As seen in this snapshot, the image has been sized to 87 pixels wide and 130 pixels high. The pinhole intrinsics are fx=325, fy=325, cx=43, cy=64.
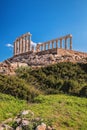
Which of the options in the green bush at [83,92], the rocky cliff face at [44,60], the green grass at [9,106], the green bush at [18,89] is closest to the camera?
the green grass at [9,106]

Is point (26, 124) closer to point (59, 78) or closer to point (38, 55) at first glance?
point (59, 78)

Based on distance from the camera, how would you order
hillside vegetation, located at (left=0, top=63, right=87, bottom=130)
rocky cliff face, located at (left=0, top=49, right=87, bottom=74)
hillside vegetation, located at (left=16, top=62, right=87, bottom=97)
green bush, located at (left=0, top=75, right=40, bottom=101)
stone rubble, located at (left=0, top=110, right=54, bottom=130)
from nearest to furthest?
stone rubble, located at (left=0, top=110, right=54, bottom=130)
hillside vegetation, located at (left=0, top=63, right=87, bottom=130)
green bush, located at (left=0, top=75, right=40, bottom=101)
hillside vegetation, located at (left=16, top=62, right=87, bottom=97)
rocky cliff face, located at (left=0, top=49, right=87, bottom=74)

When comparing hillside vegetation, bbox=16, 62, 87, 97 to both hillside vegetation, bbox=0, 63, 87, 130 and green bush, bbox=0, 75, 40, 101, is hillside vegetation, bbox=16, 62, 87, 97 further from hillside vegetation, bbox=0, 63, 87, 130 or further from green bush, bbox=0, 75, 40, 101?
green bush, bbox=0, 75, 40, 101

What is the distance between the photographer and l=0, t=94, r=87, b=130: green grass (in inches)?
641

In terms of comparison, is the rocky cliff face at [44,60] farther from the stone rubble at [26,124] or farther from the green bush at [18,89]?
the stone rubble at [26,124]

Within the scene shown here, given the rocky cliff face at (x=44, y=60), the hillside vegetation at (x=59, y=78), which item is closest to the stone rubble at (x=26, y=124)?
the hillside vegetation at (x=59, y=78)

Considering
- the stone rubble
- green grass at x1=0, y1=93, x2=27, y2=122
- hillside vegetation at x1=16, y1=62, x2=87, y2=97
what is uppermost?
hillside vegetation at x1=16, y1=62, x2=87, y2=97

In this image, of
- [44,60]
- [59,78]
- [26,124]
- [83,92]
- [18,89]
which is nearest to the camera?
[26,124]

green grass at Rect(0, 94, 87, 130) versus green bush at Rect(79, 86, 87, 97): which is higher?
green bush at Rect(79, 86, 87, 97)

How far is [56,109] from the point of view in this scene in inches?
709

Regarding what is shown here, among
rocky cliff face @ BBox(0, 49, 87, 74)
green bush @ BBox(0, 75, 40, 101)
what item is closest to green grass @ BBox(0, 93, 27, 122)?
green bush @ BBox(0, 75, 40, 101)

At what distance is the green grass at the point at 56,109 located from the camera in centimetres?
1628

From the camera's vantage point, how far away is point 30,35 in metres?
53.7

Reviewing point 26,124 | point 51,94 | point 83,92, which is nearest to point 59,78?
point 51,94
